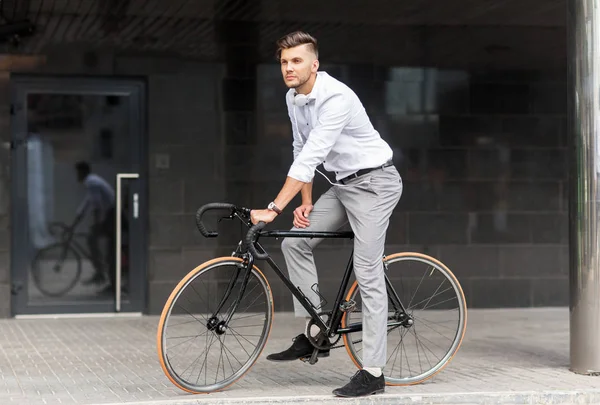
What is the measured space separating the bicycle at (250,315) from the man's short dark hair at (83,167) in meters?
4.39

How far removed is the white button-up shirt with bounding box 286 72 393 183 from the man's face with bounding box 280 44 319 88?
0.32 ft

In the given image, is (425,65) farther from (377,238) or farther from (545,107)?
(377,238)

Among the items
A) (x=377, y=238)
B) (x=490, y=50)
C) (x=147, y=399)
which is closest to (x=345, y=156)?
(x=377, y=238)

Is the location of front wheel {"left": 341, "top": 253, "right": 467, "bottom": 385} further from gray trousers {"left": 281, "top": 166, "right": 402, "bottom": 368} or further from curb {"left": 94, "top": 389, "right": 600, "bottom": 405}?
curb {"left": 94, "top": 389, "right": 600, "bottom": 405}

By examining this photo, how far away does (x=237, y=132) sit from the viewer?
10164 millimetres

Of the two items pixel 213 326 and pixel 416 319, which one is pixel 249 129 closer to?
pixel 416 319

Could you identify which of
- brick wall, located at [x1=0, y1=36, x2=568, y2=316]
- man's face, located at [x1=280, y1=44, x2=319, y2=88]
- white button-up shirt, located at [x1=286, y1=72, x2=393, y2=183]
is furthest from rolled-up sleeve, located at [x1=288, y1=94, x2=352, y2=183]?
brick wall, located at [x1=0, y1=36, x2=568, y2=316]

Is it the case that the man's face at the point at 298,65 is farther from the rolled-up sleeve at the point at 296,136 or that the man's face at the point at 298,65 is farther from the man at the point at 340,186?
the rolled-up sleeve at the point at 296,136

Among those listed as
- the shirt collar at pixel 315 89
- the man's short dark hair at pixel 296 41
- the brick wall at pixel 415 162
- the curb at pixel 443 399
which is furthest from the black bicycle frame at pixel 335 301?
the brick wall at pixel 415 162

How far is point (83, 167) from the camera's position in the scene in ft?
32.7

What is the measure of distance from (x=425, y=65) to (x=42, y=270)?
13.6 feet

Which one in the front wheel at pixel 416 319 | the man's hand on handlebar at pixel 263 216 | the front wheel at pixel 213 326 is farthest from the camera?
the front wheel at pixel 416 319

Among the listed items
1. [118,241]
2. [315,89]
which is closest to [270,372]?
[315,89]

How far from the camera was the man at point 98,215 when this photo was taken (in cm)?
998
